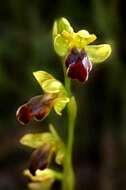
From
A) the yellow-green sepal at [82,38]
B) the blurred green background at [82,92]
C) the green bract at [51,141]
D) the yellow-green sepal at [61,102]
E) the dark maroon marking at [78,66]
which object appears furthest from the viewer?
the blurred green background at [82,92]

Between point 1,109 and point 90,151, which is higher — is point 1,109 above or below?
above

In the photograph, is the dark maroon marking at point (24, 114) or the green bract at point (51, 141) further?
the green bract at point (51, 141)

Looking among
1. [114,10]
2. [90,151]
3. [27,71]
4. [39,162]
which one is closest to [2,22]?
[27,71]

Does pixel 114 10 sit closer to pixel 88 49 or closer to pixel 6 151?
pixel 6 151

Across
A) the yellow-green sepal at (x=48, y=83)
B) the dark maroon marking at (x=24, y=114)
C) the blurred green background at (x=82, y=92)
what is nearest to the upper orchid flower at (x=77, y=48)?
the yellow-green sepal at (x=48, y=83)

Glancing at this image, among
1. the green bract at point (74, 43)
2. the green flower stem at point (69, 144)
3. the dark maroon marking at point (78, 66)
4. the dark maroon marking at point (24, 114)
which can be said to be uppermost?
the green bract at point (74, 43)

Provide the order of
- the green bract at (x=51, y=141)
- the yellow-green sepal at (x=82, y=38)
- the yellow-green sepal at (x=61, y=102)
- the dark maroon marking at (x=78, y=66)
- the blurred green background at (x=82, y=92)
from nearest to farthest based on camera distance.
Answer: the dark maroon marking at (x=78, y=66) < the yellow-green sepal at (x=82, y=38) < the yellow-green sepal at (x=61, y=102) < the green bract at (x=51, y=141) < the blurred green background at (x=82, y=92)

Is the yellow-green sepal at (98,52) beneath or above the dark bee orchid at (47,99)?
above

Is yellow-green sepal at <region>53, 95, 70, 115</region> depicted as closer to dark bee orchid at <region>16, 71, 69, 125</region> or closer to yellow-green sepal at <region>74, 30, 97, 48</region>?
dark bee orchid at <region>16, 71, 69, 125</region>

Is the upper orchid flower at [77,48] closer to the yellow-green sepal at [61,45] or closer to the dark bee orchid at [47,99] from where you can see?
the yellow-green sepal at [61,45]
